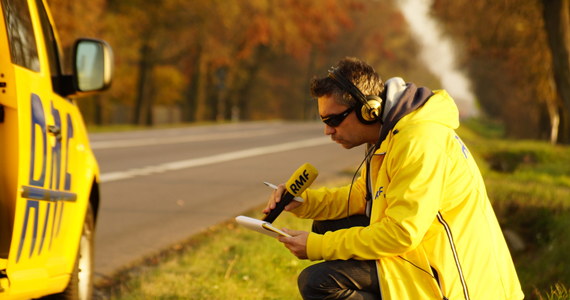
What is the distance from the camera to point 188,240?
7.36 m

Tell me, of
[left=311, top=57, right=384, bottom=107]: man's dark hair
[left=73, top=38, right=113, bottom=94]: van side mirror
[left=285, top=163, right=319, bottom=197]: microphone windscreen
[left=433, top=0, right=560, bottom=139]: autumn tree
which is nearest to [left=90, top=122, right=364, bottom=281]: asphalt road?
[left=73, top=38, right=113, bottom=94]: van side mirror

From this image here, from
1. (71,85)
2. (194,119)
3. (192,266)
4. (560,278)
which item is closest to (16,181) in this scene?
(71,85)

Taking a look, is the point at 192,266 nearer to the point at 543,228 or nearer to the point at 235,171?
the point at 543,228

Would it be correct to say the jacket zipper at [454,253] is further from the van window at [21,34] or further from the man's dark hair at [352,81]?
the van window at [21,34]

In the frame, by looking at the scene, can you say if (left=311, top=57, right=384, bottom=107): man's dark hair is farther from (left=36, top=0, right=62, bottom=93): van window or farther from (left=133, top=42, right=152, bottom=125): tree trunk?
(left=133, top=42, right=152, bottom=125): tree trunk

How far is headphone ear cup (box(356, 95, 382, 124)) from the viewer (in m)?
3.24

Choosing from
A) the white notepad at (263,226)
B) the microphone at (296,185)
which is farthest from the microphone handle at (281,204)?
the white notepad at (263,226)

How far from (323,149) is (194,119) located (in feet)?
82.1

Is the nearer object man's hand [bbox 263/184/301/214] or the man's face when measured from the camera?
the man's face

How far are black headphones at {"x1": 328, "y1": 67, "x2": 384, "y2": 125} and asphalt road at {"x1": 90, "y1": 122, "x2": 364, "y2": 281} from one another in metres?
3.38

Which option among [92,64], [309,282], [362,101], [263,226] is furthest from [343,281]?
[92,64]

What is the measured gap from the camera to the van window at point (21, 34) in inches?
137

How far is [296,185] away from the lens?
3697mm

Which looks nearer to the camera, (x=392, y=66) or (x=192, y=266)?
(x=192, y=266)
